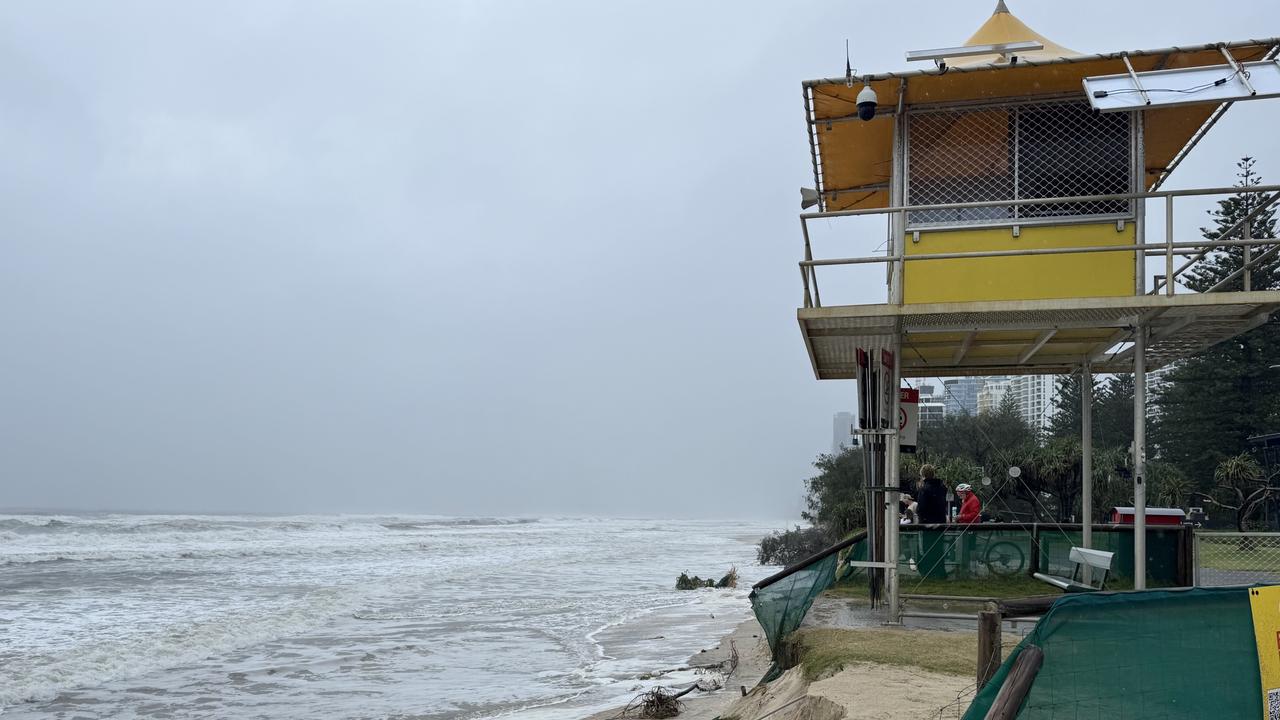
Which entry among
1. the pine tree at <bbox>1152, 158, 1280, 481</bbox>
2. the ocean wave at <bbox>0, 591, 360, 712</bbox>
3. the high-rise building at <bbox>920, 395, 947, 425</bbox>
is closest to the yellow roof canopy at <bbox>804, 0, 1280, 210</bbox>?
the ocean wave at <bbox>0, 591, 360, 712</bbox>

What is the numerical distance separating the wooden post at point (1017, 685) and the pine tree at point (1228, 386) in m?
37.5

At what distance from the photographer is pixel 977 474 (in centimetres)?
3016

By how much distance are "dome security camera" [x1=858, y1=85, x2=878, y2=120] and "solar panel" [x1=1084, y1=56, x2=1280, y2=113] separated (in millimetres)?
A: 1810

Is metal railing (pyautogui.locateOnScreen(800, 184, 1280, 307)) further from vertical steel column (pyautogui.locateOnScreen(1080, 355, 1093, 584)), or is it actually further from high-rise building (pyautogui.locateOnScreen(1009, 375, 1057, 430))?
high-rise building (pyautogui.locateOnScreen(1009, 375, 1057, 430))

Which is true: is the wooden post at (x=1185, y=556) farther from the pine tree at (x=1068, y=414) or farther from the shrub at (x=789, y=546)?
the pine tree at (x=1068, y=414)

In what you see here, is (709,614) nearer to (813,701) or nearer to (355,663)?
(355,663)

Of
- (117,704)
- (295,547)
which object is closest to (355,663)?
(117,704)

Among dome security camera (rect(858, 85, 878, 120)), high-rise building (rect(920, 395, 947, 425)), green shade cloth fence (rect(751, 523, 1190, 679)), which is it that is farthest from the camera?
high-rise building (rect(920, 395, 947, 425))

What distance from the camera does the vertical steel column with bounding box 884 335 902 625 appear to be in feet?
32.5

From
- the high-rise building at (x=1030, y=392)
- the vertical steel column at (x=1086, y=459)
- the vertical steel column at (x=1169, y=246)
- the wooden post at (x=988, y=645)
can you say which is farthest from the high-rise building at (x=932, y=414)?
the wooden post at (x=988, y=645)

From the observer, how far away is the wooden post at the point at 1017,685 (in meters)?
4.01

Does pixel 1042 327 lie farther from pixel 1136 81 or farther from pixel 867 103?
pixel 867 103

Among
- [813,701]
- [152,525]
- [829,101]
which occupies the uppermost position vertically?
[829,101]

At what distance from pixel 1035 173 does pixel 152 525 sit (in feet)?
210
